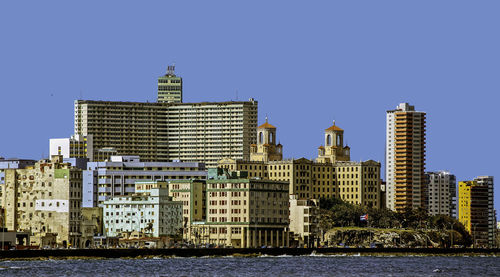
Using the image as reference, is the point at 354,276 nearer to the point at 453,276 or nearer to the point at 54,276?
the point at 453,276

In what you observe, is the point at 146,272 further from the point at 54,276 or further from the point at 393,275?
the point at 393,275

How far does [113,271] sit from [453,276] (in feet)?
172

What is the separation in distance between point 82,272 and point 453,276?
5688 cm

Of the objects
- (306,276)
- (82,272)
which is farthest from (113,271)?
(306,276)

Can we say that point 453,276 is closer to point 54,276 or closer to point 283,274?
point 283,274

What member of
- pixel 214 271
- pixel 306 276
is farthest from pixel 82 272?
pixel 306 276

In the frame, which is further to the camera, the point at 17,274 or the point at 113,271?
the point at 113,271

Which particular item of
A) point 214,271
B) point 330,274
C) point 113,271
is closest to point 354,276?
point 330,274

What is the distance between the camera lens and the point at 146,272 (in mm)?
195375

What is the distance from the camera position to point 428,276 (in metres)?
193

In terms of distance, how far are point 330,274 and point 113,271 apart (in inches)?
1313

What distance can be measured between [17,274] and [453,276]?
66.2 meters

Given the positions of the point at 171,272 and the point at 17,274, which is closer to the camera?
the point at 17,274

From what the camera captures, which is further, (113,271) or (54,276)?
(113,271)
